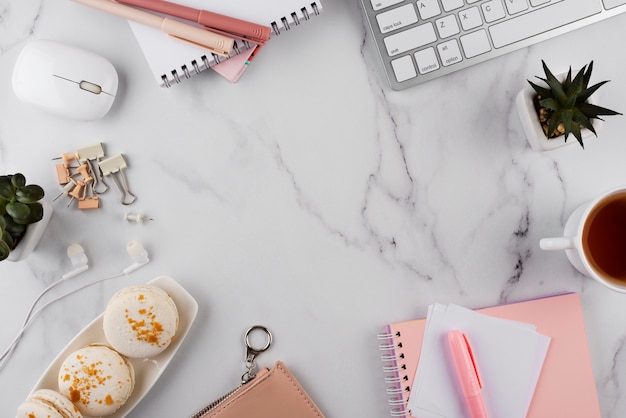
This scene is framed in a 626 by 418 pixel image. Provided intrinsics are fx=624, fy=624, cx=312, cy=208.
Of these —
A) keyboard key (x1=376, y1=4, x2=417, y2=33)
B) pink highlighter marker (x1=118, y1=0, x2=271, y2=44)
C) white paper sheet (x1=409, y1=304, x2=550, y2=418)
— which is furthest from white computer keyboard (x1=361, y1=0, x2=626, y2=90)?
white paper sheet (x1=409, y1=304, x2=550, y2=418)

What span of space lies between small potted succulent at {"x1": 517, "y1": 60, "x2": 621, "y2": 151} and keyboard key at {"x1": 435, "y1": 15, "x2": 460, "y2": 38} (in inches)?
4.5

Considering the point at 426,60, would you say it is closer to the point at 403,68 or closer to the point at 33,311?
the point at 403,68

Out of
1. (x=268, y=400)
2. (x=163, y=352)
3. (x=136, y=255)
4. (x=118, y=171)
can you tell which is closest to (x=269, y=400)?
(x=268, y=400)

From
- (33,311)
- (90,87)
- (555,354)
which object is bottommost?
(555,354)

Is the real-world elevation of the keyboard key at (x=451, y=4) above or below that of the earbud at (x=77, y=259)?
above

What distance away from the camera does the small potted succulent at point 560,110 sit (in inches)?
27.5

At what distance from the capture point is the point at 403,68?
78 cm

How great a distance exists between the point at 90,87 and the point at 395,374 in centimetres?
52

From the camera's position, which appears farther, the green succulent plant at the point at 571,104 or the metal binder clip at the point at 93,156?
A: the metal binder clip at the point at 93,156

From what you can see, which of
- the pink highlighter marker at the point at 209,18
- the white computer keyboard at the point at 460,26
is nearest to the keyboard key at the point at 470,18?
the white computer keyboard at the point at 460,26

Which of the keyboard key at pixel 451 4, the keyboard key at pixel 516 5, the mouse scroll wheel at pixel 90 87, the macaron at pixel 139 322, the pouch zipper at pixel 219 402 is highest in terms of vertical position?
the mouse scroll wheel at pixel 90 87

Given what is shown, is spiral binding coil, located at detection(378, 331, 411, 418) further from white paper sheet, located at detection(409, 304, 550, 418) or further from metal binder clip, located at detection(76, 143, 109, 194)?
metal binder clip, located at detection(76, 143, 109, 194)

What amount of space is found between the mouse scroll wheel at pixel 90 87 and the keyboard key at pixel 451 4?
434 mm

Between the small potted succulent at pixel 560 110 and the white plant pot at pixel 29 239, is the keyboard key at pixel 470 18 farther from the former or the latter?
the white plant pot at pixel 29 239
